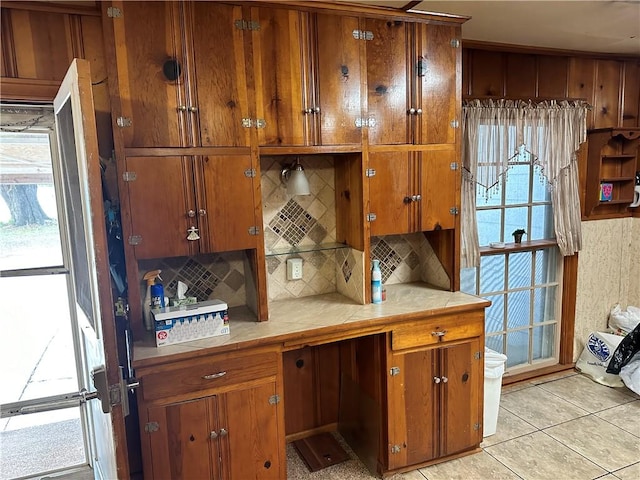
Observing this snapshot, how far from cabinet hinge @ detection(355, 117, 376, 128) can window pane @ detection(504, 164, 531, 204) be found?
142cm

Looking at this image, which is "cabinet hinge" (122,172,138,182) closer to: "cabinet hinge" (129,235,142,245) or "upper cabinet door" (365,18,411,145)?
"cabinet hinge" (129,235,142,245)

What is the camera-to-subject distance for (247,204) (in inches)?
86.4

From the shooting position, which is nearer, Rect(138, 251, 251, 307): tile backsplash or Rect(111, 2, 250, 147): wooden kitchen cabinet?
Rect(111, 2, 250, 147): wooden kitchen cabinet

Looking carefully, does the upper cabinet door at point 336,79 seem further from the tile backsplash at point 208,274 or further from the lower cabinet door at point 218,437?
the lower cabinet door at point 218,437

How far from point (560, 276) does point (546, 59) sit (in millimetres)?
1689

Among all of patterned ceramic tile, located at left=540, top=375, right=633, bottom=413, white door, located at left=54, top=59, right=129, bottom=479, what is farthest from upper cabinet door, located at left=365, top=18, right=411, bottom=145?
patterned ceramic tile, located at left=540, top=375, right=633, bottom=413

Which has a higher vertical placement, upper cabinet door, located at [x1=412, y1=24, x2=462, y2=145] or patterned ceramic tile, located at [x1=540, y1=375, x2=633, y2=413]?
upper cabinet door, located at [x1=412, y1=24, x2=462, y2=145]

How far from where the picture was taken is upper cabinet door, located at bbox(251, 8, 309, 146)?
215 cm

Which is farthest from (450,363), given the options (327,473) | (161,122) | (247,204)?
(161,122)

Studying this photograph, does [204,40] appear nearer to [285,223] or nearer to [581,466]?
[285,223]

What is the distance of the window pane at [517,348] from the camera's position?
3.56 meters

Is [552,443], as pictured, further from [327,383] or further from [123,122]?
[123,122]

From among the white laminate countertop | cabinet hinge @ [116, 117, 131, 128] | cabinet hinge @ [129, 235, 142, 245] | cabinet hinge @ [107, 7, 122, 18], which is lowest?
the white laminate countertop

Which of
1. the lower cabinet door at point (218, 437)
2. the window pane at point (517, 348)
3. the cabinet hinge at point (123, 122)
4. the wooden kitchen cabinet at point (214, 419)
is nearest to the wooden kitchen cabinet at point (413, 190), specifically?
the wooden kitchen cabinet at point (214, 419)
